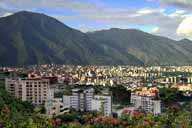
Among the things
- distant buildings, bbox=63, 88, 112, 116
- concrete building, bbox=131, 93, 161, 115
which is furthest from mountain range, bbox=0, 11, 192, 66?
distant buildings, bbox=63, 88, 112, 116

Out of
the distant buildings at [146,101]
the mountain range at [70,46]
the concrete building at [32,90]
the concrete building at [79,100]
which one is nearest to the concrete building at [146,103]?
the distant buildings at [146,101]

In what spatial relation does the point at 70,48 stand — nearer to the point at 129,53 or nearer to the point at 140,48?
the point at 129,53

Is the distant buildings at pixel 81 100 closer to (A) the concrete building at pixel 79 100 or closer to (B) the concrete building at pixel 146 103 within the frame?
(A) the concrete building at pixel 79 100

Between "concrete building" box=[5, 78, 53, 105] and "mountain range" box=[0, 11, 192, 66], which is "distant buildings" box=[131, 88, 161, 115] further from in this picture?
"mountain range" box=[0, 11, 192, 66]

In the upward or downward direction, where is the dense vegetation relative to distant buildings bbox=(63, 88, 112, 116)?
upward

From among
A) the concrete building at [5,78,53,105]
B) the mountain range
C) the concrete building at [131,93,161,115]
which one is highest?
the mountain range

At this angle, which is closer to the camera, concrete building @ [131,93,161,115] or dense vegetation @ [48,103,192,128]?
dense vegetation @ [48,103,192,128]

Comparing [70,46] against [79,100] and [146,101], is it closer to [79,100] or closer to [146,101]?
[146,101]
